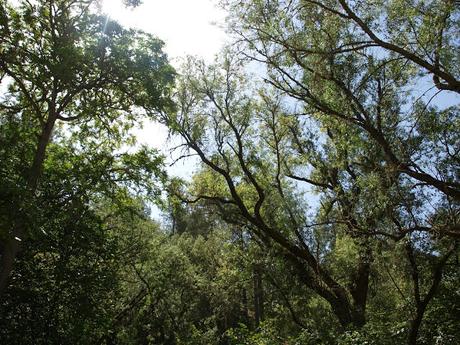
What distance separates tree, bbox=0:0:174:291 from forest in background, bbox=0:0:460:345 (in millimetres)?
A: 47

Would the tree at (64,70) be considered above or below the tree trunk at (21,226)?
above

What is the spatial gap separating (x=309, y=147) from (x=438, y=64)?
7.39 metres

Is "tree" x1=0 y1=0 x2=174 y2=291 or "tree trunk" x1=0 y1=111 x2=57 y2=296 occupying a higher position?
"tree" x1=0 y1=0 x2=174 y2=291

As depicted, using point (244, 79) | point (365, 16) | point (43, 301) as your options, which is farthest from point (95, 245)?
point (365, 16)

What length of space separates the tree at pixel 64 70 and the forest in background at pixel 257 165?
0.05 metres

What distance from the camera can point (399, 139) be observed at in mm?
7730

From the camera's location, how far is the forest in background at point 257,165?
300 inches

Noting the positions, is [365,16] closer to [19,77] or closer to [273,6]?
[273,6]

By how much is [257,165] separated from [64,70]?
7.55 m

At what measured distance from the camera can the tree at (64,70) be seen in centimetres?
853

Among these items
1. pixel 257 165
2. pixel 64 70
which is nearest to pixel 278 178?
pixel 257 165

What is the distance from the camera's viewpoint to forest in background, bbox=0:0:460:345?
7621 mm

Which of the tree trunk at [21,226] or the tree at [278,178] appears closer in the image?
the tree trunk at [21,226]

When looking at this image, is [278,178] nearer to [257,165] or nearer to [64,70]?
[257,165]
